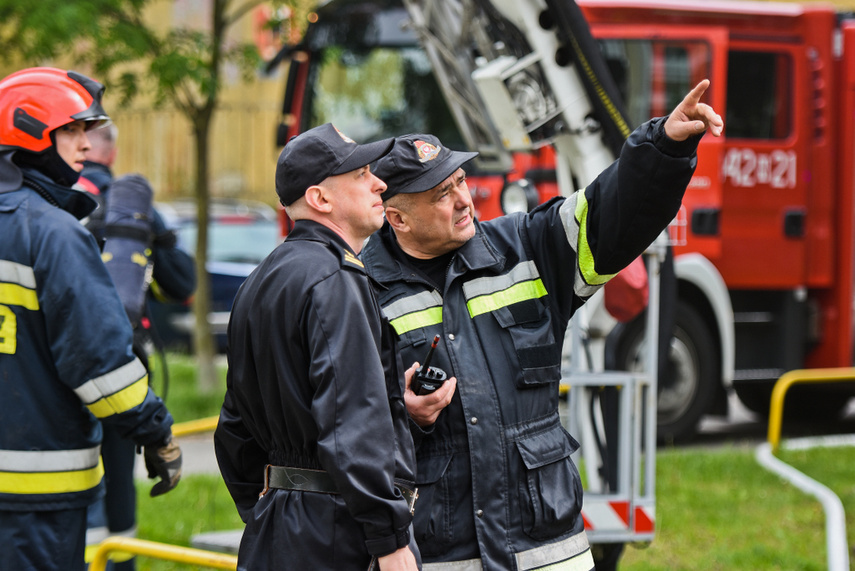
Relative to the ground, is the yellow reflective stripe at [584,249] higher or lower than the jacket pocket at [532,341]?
higher

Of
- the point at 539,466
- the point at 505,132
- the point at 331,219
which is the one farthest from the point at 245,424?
the point at 505,132

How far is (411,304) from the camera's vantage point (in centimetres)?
295

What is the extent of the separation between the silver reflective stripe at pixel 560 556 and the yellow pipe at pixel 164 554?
113 centimetres

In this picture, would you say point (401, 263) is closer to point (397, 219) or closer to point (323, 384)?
point (397, 219)

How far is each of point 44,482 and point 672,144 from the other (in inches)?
84.1

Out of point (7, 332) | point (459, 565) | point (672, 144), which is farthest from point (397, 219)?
point (7, 332)

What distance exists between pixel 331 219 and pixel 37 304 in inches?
48.6

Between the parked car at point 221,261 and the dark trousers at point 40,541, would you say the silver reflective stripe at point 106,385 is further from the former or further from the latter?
the parked car at point 221,261

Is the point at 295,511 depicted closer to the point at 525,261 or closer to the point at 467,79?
the point at 525,261

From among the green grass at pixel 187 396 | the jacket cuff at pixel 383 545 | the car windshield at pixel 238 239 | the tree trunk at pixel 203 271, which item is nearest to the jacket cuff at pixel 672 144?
the jacket cuff at pixel 383 545

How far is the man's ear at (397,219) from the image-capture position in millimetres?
3053

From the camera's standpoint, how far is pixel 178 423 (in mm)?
8633

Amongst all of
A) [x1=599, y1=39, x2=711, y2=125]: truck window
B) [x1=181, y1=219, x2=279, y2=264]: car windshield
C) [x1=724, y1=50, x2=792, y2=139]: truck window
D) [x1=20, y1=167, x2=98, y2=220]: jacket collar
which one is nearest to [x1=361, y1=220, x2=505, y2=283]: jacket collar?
[x1=20, y1=167, x2=98, y2=220]: jacket collar

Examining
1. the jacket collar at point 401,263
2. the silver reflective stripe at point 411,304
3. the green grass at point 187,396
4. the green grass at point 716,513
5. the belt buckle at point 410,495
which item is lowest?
the green grass at point 187,396
